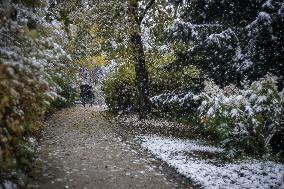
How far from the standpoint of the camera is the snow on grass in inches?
277

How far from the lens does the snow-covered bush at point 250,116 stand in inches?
323

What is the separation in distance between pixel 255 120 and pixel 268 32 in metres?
3.06

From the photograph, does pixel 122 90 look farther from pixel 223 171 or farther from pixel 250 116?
pixel 223 171

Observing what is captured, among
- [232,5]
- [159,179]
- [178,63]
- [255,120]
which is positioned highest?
[232,5]

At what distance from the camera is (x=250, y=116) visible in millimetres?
8258

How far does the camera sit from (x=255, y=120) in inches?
324

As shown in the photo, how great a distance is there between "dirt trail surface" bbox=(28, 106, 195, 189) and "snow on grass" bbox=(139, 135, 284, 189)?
36 centimetres

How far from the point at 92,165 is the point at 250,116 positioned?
139 inches

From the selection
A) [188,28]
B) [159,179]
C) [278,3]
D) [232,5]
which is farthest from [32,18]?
[232,5]

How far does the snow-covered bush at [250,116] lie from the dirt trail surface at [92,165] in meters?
1.72

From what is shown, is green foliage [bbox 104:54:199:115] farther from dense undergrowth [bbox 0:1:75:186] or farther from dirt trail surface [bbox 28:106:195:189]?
dense undergrowth [bbox 0:1:75:186]

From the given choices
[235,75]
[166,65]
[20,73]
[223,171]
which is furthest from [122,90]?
[20,73]

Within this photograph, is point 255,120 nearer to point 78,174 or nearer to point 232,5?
point 78,174

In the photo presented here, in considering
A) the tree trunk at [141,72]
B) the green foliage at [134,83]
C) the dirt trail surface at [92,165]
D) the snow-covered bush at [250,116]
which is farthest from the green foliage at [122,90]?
the snow-covered bush at [250,116]
